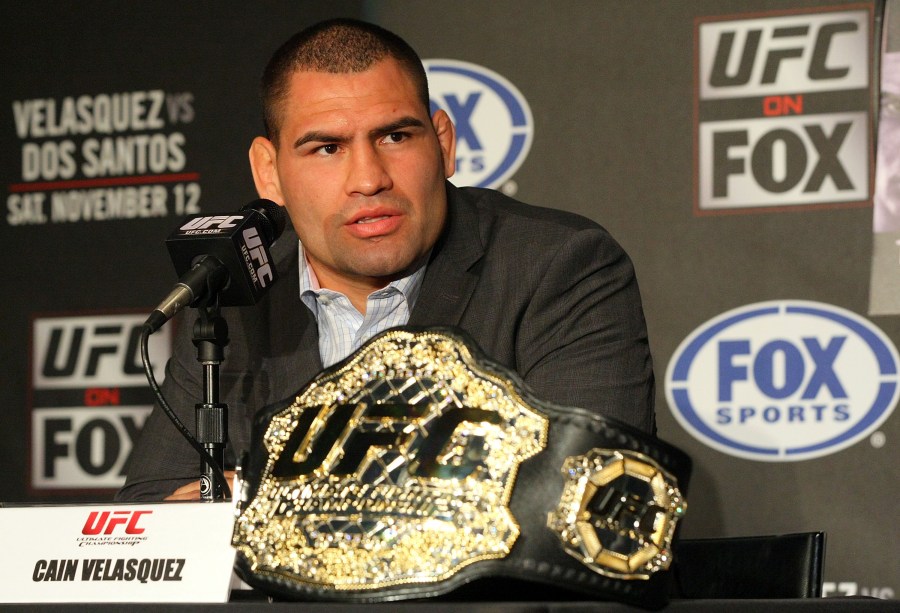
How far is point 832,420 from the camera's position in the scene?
250cm

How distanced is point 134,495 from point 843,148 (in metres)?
1.67

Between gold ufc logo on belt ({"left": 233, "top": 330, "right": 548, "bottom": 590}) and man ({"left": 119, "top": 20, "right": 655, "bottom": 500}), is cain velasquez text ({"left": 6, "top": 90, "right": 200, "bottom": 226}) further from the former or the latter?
gold ufc logo on belt ({"left": 233, "top": 330, "right": 548, "bottom": 590})

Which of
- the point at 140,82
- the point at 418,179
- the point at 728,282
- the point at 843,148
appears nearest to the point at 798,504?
the point at 728,282

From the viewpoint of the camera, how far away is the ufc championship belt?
0.78 meters

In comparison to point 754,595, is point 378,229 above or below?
above

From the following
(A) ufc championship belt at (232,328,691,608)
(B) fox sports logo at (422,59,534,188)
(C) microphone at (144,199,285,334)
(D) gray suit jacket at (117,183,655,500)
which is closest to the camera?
(A) ufc championship belt at (232,328,691,608)

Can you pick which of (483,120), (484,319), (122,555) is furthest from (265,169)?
(122,555)

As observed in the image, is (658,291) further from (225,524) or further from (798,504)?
(225,524)

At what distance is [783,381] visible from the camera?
2525mm

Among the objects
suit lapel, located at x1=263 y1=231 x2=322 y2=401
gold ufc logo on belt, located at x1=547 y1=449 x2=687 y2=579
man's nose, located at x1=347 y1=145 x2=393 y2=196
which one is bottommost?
gold ufc logo on belt, located at x1=547 y1=449 x2=687 y2=579

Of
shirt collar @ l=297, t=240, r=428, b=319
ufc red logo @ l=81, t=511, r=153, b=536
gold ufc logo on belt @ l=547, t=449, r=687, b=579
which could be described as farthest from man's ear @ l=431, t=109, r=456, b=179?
gold ufc logo on belt @ l=547, t=449, r=687, b=579

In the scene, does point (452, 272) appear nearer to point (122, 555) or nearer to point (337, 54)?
point (337, 54)

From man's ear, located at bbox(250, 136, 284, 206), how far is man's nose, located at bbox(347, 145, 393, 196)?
0.83 feet

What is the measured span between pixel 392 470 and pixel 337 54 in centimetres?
107
